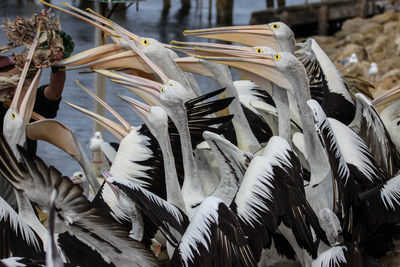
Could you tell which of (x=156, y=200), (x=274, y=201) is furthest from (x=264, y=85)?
(x=156, y=200)

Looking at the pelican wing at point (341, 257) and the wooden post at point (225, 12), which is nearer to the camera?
the pelican wing at point (341, 257)

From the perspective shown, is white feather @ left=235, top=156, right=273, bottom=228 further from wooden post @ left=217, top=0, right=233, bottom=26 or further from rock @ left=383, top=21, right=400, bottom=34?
wooden post @ left=217, top=0, right=233, bottom=26

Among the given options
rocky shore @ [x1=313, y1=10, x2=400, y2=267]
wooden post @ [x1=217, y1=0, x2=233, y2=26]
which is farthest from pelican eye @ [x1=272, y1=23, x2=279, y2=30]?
wooden post @ [x1=217, y1=0, x2=233, y2=26]

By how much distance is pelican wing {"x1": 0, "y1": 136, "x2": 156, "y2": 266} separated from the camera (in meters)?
2.95

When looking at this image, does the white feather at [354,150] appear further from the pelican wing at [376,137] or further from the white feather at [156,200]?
the white feather at [156,200]

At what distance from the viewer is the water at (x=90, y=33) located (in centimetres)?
686

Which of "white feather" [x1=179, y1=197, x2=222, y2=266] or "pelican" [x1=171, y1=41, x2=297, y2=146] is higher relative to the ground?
"pelican" [x1=171, y1=41, x2=297, y2=146]

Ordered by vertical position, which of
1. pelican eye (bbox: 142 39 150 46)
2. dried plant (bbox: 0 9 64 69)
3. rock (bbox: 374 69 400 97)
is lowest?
rock (bbox: 374 69 400 97)

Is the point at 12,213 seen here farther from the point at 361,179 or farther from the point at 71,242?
the point at 361,179

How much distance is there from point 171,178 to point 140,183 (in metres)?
0.32

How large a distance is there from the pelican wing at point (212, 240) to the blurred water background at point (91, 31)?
1.85 metres

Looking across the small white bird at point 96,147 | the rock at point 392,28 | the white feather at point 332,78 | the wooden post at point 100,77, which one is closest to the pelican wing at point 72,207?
the white feather at point 332,78

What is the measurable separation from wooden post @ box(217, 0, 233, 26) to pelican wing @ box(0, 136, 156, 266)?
1244 centimetres

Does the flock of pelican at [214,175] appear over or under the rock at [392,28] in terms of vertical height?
over
